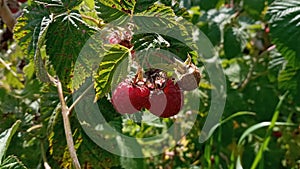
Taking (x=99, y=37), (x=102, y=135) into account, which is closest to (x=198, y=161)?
(x=102, y=135)

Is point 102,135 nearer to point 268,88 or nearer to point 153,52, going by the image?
point 153,52

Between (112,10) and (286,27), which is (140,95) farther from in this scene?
(286,27)

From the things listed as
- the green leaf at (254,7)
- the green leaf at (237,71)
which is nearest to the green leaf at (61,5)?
Answer: the green leaf at (254,7)

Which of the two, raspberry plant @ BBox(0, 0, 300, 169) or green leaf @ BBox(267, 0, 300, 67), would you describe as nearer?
raspberry plant @ BBox(0, 0, 300, 169)

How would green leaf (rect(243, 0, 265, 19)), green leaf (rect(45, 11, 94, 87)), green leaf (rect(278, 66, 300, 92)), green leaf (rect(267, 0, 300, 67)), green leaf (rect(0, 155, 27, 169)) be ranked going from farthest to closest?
green leaf (rect(243, 0, 265, 19)) < green leaf (rect(278, 66, 300, 92)) < green leaf (rect(267, 0, 300, 67)) < green leaf (rect(45, 11, 94, 87)) < green leaf (rect(0, 155, 27, 169))

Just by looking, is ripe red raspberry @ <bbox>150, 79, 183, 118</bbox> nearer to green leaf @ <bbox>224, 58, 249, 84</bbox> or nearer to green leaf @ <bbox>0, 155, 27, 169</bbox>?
green leaf @ <bbox>0, 155, 27, 169</bbox>

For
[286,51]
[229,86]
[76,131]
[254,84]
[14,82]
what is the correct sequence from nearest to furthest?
1. [76,131]
2. [286,51]
3. [14,82]
4. [229,86]
5. [254,84]

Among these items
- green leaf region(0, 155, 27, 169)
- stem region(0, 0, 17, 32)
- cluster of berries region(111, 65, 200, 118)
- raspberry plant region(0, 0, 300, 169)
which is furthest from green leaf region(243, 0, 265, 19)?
green leaf region(0, 155, 27, 169)

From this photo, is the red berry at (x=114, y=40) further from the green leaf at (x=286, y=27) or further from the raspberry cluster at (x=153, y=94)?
the green leaf at (x=286, y=27)
